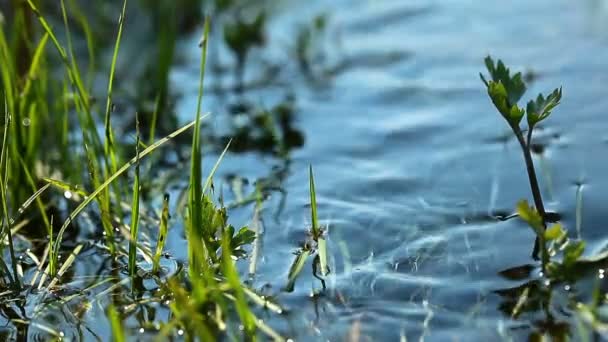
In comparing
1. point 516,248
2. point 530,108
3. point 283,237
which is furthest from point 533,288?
point 283,237

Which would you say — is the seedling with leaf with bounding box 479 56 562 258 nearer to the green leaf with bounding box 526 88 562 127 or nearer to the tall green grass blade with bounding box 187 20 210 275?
the green leaf with bounding box 526 88 562 127

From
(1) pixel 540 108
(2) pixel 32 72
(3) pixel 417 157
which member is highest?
(2) pixel 32 72

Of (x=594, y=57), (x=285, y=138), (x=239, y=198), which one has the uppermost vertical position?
(x=594, y=57)

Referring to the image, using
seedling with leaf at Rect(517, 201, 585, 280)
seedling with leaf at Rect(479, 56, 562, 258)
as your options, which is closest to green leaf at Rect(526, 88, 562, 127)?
seedling with leaf at Rect(479, 56, 562, 258)

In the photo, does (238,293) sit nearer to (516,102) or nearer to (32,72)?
(516,102)

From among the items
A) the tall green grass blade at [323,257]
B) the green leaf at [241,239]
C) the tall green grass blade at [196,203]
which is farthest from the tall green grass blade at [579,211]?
the tall green grass blade at [196,203]

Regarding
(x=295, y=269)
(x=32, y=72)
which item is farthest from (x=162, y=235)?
(x=32, y=72)

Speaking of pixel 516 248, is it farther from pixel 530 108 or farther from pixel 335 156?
pixel 335 156
